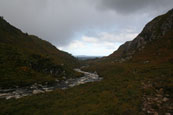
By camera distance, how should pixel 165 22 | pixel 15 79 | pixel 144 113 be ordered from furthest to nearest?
pixel 165 22 < pixel 15 79 < pixel 144 113

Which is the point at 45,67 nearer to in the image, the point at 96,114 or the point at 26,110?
the point at 26,110

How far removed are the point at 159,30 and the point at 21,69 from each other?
8969cm

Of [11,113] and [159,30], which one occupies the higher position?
[159,30]

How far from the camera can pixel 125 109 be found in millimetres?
→ 13500

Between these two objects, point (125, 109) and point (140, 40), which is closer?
point (125, 109)

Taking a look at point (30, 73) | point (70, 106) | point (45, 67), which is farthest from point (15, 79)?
point (70, 106)

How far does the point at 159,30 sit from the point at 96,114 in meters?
86.1

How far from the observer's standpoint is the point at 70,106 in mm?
14844

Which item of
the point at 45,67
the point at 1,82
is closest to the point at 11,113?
the point at 1,82

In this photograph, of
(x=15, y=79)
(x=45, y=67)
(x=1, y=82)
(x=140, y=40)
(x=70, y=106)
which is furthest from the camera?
(x=140, y=40)

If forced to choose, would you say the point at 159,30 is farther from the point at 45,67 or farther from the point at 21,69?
the point at 21,69

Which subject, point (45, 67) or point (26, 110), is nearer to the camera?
point (26, 110)

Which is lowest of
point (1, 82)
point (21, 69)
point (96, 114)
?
point (96, 114)

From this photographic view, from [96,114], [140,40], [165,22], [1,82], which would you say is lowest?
[96,114]
